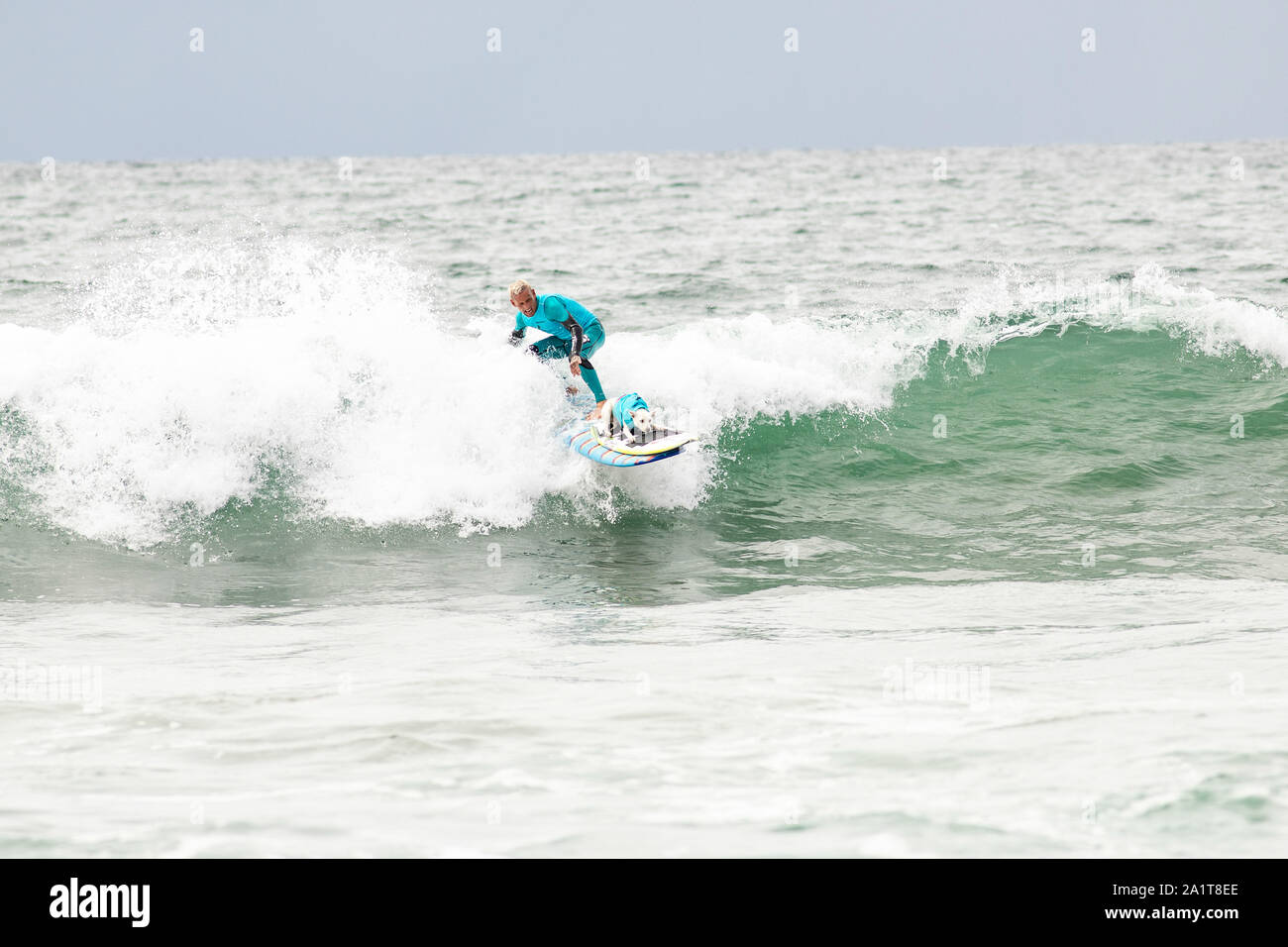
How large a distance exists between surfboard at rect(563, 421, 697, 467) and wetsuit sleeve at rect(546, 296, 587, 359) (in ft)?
2.41

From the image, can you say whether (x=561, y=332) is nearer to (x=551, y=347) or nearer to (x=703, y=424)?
(x=551, y=347)

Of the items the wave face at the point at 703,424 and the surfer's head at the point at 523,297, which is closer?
the wave face at the point at 703,424

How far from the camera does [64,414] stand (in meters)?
12.4

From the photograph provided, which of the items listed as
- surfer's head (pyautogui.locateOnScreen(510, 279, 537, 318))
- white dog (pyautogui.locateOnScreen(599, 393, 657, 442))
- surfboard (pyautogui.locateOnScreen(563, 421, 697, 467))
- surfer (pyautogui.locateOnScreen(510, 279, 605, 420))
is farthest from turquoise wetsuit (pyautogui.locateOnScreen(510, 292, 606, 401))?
surfboard (pyautogui.locateOnScreen(563, 421, 697, 467))

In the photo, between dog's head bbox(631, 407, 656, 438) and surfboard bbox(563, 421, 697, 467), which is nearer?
surfboard bbox(563, 421, 697, 467)

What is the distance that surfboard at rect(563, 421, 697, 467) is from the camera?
1055 centimetres

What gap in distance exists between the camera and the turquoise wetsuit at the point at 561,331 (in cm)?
1124

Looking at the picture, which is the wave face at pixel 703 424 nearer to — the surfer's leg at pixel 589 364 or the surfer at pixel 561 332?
the surfer's leg at pixel 589 364

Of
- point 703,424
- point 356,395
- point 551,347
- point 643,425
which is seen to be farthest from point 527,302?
point 703,424

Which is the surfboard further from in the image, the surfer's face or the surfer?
the surfer's face

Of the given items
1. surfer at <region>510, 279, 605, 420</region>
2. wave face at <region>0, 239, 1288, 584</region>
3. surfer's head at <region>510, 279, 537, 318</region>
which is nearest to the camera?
surfer's head at <region>510, 279, 537, 318</region>

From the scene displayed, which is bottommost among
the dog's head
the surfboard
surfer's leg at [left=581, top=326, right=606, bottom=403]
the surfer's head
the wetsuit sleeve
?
the surfboard

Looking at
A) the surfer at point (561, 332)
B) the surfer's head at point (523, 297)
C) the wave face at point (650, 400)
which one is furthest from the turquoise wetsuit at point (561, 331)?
A: the wave face at point (650, 400)
